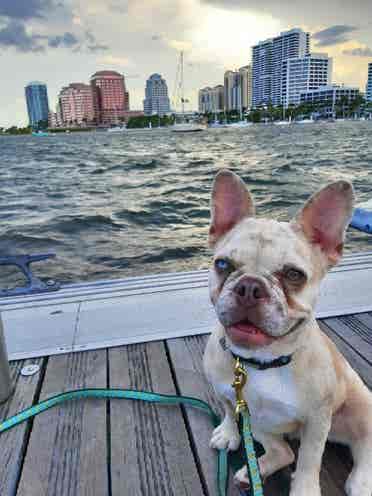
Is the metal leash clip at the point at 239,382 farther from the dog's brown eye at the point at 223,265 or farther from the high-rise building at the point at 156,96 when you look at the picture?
the high-rise building at the point at 156,96

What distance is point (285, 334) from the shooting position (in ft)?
5.55

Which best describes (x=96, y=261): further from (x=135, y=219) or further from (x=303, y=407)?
(x=303, y=407)

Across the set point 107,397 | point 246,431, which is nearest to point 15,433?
point 107,397

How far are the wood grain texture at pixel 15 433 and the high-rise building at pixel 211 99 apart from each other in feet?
463

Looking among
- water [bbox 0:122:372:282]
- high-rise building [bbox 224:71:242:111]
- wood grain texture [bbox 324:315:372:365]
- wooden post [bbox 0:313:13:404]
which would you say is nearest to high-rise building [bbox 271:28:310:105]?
high-rise building [bbox 224:71:242:111]

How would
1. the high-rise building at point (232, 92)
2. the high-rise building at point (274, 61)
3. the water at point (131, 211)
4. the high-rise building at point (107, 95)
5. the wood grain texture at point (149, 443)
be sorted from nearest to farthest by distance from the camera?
the wood grain texture at point (149, 443) < the water at point (131, 211) < the high-rise building at point (107, 95) < the high-rise building at point (274, 61) < the high-rise building at point (232, 92)

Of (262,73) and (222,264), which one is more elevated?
(262,73)

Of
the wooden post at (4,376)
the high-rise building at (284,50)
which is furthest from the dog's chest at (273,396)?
the high-rise building at (284,50)

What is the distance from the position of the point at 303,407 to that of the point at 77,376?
1715mm

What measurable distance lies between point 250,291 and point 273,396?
1.92 ft

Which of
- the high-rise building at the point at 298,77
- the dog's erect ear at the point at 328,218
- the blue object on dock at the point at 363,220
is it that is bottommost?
the blue object on dock at the point at 363,220

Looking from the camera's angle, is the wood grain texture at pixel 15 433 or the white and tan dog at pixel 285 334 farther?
the wood grain texture at pixel 15 433

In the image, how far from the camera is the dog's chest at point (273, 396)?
1.83 meters

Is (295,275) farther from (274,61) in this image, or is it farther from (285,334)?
(274,61)
